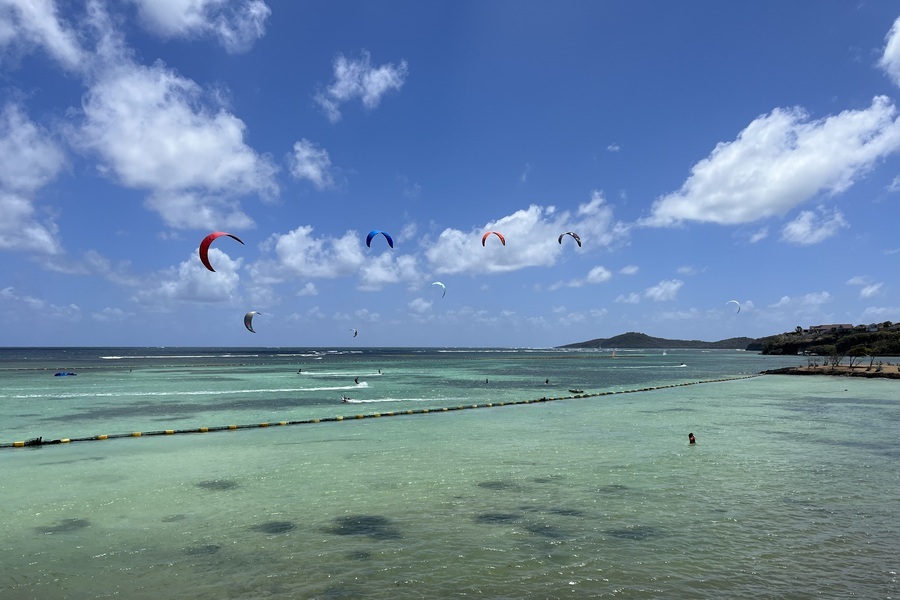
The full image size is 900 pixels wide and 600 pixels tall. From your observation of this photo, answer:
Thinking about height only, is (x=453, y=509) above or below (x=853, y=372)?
below

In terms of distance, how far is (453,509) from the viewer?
38.2 feet

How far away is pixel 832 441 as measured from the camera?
19.9 m

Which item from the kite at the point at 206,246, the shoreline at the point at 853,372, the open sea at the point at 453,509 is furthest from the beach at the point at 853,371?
the kite at the point at 206,246

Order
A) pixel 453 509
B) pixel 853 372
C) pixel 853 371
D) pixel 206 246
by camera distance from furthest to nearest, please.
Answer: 1. pixel 853 371
2. pixel 853 372
3. pixel 206 246
4. pixel 453 509

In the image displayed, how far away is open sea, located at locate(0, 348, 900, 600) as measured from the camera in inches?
321

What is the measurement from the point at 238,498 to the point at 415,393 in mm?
29439

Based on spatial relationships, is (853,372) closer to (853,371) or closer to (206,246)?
(853,371)

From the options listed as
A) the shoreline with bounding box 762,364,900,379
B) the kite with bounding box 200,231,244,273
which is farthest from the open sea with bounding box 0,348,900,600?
the shoreline with bounding box 762,364,900,379

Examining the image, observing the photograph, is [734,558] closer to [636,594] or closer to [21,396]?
[636,594]

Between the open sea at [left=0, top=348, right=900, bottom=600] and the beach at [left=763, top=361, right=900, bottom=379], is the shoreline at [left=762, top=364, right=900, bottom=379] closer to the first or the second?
the beach at [left=763, top=361, right=900, bottom=379]

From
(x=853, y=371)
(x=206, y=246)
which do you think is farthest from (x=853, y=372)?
(x=206, y=246)

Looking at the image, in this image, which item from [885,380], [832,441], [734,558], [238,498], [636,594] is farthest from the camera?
[885,380]

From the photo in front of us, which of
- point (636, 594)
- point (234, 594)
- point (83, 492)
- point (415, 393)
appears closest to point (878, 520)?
point (636, 594)

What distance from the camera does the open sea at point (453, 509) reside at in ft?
26.8
